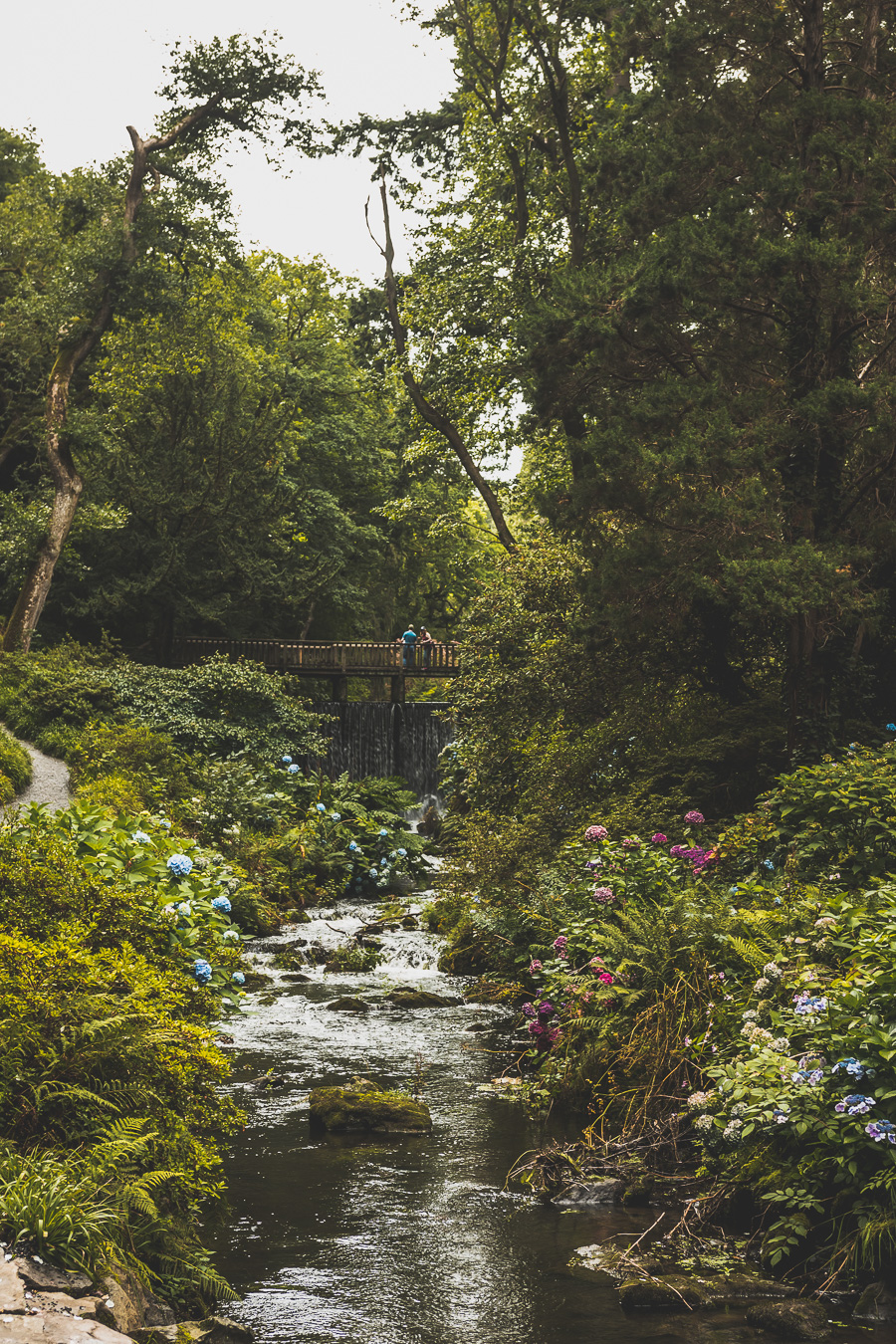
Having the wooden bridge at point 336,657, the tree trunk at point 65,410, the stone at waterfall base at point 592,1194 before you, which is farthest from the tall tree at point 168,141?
the stone at waterfall base at point 592,1194

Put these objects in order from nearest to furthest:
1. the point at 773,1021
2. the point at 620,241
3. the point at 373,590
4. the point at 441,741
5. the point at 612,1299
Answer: the point at 612,1299, the point at 773,1021, the point at 620,241, the point at 441,741, the point at 373,590

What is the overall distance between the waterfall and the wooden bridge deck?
141 centimetres

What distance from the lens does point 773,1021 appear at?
17.0 feet

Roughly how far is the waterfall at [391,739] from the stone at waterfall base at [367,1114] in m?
18.1

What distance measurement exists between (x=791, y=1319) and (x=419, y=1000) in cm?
624

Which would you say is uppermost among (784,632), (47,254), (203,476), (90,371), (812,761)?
(47,254)

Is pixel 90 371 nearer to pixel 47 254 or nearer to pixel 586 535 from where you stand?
pixel 47 254

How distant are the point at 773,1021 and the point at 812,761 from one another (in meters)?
4.72

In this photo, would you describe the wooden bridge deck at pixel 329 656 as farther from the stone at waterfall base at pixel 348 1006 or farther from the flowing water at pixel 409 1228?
the flowing water at pixel 409 1228

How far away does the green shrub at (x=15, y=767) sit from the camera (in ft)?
46.4

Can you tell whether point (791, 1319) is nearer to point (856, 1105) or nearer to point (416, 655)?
point (856, 1105)

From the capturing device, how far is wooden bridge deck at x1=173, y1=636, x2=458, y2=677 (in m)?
26.6

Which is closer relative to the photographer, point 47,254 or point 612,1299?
point 612,1299

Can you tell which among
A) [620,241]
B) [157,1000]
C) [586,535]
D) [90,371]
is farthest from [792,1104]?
[90,371]
